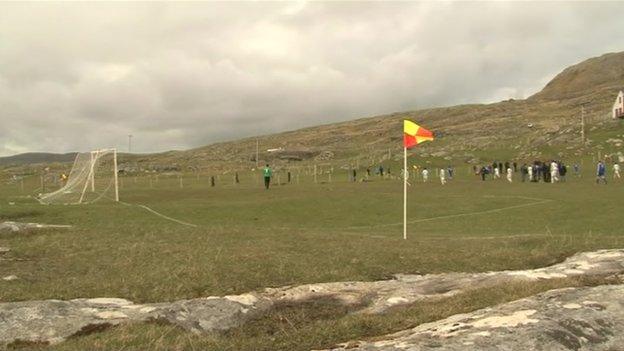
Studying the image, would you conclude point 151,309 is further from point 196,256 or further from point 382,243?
point 382,243

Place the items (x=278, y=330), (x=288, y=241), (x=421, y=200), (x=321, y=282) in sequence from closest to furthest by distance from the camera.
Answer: (x=278, y=330) < (x=321, y=282) < (x=288, y=241) < (x=421, y=200)

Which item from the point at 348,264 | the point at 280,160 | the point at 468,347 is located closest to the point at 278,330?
the point at 468,347

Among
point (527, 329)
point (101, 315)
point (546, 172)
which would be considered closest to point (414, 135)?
point (101, 315)

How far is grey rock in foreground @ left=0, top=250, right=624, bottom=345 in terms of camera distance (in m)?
10.8

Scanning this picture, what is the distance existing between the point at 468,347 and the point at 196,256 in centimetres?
1099

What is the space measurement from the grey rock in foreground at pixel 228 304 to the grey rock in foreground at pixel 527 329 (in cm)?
320

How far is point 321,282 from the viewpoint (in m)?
14.8

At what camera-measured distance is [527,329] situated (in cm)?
824

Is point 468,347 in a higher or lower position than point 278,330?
higher

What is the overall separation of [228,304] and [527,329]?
20.7 ft

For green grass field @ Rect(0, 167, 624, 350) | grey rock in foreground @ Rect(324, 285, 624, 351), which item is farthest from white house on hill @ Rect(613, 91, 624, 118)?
grey rock in foreground @ Rect(324, 285, 624, 351)

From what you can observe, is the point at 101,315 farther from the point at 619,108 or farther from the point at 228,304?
the point at 619,108

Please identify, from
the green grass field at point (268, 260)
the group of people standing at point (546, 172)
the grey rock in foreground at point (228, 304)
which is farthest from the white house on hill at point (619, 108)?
the grey rock in foreground at point (228, 304)

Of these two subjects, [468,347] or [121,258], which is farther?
[121,258]
